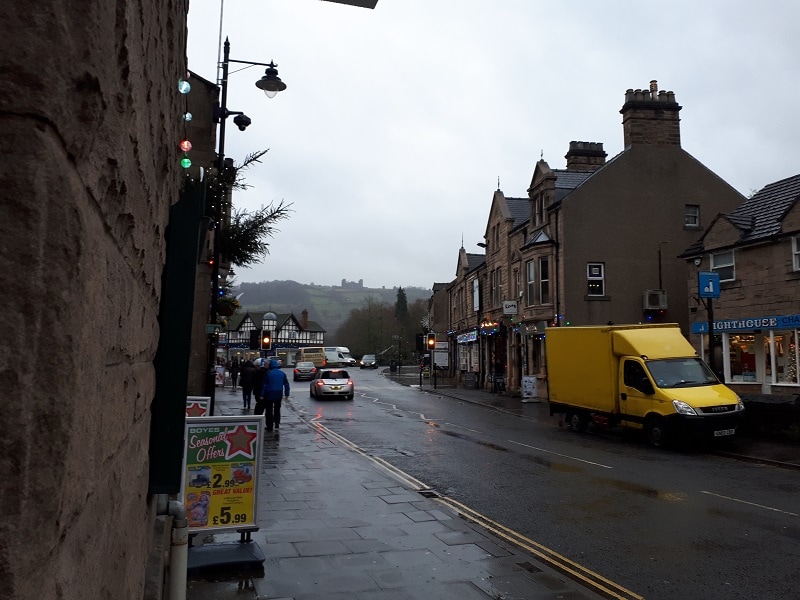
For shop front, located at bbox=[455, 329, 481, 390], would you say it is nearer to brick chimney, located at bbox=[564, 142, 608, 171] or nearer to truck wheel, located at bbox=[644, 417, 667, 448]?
brick chimney, located at bbox=[564, 142, 608, 171]

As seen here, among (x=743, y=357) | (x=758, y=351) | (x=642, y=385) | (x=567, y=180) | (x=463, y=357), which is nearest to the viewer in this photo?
(x=642, y=385)

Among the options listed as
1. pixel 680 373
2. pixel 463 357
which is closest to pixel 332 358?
pixel 463 357

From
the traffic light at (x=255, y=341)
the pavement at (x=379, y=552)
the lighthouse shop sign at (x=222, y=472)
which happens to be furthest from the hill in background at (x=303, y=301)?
the lighthouse shop sign at (x=222, y=472)

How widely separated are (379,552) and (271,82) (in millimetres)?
10951

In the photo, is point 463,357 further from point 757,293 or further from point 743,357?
point 757,293

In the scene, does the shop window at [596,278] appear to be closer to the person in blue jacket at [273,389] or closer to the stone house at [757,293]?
the stone house at [757,293]

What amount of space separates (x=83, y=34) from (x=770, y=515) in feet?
33.5

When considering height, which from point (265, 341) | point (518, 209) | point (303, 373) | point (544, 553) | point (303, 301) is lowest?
point (544, 553)

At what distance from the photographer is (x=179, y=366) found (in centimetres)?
299

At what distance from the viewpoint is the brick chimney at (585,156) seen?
3584 cm

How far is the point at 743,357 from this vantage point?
2281 centimetres

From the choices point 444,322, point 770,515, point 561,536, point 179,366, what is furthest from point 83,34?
point 444,322

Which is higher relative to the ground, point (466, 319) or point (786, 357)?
point (466, 319)

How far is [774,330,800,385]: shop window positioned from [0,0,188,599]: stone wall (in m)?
22.9
